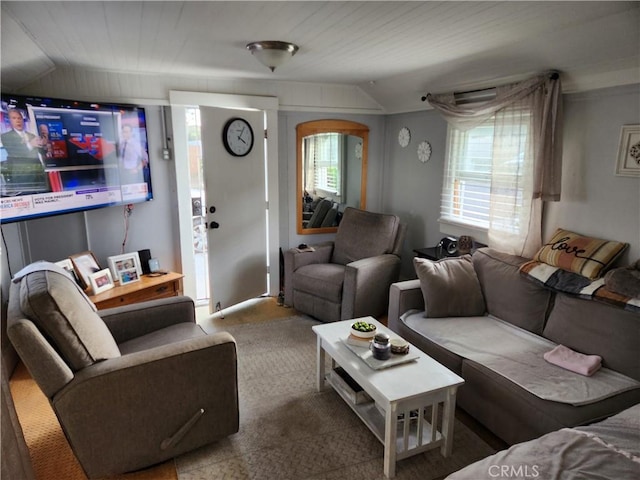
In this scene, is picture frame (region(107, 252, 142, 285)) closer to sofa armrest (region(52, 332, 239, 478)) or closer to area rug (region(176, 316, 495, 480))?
area rug (region(176, 316, 495, 480))

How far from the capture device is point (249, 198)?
3906 millimetres

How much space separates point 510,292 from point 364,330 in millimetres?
1125

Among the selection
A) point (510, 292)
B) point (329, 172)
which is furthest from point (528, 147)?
point (329, 172)

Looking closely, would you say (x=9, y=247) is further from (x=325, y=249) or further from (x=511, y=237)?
(x=511, y=237)

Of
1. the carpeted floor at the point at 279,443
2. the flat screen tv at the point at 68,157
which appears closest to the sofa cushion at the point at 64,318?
the carpeted floor at the point at 279,443

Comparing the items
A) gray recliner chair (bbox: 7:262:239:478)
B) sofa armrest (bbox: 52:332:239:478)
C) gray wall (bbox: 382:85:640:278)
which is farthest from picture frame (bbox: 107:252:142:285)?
gray wall (bbox: 382:85:640:278)

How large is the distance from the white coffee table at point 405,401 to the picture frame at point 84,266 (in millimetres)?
2081

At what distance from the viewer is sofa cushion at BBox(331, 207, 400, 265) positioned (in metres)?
3.76

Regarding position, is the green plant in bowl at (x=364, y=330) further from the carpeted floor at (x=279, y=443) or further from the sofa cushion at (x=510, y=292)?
the sofa cushion at (x=510, y=292)

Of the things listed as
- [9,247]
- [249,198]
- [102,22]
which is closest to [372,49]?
[102,22]

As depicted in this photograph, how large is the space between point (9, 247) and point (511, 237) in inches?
144

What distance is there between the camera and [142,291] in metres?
3.32

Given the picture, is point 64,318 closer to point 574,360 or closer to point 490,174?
point 574,360

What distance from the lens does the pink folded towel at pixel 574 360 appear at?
208 centimetres
